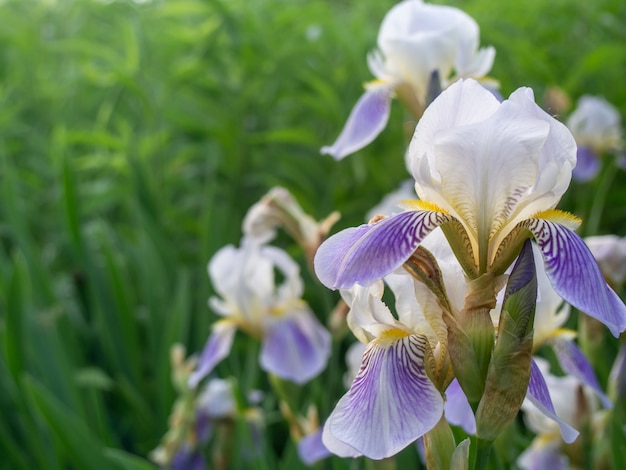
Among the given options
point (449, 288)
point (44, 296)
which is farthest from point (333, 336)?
point (44, 296)

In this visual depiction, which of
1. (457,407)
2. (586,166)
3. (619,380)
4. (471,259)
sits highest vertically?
(471,259)

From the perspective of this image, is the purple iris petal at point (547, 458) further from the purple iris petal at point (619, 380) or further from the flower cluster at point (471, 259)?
the flower cluster at point (471, 259)

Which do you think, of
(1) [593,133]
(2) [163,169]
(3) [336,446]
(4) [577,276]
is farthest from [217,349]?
(1) [593,133]

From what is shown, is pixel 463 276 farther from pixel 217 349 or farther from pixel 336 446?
pixel 217 349

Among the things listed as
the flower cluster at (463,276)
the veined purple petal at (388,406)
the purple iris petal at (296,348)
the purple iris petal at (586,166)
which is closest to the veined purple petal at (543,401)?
the flower cluster at (463,276)

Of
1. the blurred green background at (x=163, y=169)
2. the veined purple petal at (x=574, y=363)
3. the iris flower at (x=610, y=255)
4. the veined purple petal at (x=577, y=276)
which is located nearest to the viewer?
the veined purple petal at (x=577, y=276)

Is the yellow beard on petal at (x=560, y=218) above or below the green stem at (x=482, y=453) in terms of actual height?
above

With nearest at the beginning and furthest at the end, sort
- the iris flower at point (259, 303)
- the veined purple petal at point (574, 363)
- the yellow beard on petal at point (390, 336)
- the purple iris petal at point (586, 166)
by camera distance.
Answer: the yellow beard on petal at point (390, 336), the veined purple petal at point (574, 363), the iris flower at point (259, 303), the purple iris petal at point (586, 166)

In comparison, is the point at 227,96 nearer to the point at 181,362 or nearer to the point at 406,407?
the point at 181,362
